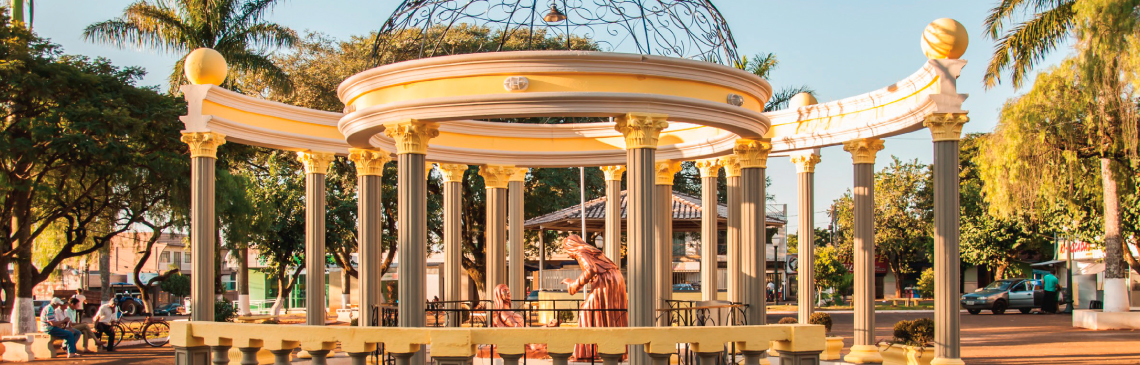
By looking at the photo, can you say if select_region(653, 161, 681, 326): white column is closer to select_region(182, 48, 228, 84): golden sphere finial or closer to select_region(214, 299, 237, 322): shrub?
A: select_region(182, 48, 228, 84): golden sphere finial

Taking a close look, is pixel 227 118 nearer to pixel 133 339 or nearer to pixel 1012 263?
pixel 133 339

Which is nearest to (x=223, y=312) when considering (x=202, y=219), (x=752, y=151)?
(x=202, y=219)

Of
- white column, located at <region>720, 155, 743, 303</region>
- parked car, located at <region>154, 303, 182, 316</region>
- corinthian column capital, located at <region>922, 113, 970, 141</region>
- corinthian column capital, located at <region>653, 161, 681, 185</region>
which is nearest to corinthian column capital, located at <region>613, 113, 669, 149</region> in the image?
corinthian column capital, located at <region>922, 113, 970, 141</region>

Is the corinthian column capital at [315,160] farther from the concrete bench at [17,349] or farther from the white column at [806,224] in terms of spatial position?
the white column at [806,224]

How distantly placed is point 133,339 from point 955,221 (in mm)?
22718

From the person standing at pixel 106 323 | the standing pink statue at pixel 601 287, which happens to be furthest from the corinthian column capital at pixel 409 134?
the person standing at pixel 106 323

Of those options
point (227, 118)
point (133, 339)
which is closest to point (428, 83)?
point (227, 118)

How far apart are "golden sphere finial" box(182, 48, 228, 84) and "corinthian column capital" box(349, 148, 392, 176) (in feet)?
10.1

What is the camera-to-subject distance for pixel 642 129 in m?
15.5

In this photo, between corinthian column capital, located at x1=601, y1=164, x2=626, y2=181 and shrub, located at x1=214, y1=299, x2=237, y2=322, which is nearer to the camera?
corinthian column capital, located at x1=601, y1=164, x2=626, y2=181

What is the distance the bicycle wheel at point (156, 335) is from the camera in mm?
26516

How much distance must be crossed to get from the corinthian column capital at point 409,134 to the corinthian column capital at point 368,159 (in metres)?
4.05

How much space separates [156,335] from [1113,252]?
99.1 ft

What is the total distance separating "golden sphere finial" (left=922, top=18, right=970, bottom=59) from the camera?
1667 cm
